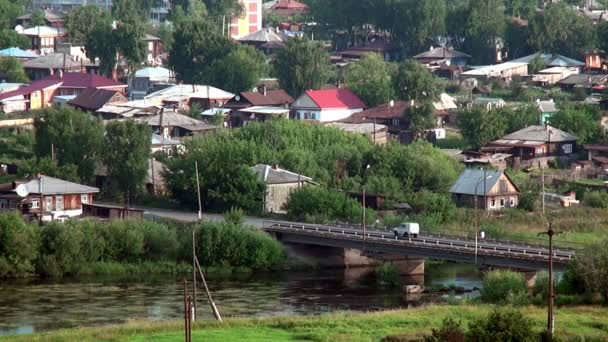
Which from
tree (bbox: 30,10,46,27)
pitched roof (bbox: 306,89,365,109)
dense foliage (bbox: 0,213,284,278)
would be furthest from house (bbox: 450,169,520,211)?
tree (bbox: 30,10,46,27)

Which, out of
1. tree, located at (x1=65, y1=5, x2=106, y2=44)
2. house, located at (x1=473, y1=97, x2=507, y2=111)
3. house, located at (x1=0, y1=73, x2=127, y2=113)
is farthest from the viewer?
tree, located at (x1=65, y1=5, x2=106, y2=44)

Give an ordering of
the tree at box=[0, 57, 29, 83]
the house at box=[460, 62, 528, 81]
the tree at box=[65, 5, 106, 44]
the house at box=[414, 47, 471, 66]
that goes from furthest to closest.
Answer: the tree at box=[65, 5, 106, 44] → the house at box=[414, 47, 471, 66] → the house at box=[460, 62, 528, 81] → the tree at box=[0, 57, 29, 83]

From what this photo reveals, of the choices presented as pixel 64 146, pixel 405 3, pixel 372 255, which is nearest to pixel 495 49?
pixel 405 3

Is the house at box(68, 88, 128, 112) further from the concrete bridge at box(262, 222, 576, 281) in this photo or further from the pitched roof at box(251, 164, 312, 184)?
the concrete bridge at box(262, 222, 576, 281)

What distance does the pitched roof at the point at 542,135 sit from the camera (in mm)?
52219

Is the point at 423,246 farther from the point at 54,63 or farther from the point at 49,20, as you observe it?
the point at 49,20

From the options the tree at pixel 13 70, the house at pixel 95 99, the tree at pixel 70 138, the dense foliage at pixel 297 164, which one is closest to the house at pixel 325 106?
the house at pixel 95 99

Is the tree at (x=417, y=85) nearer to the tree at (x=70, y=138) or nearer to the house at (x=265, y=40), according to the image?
the tree at (x=70, y=138)

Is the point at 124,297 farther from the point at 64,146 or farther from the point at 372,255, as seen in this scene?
the point at 64,146

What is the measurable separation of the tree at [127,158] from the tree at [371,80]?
16203mm

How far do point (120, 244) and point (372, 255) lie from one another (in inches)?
218

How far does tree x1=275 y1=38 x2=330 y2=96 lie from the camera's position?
63.8 m

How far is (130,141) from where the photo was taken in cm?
4612

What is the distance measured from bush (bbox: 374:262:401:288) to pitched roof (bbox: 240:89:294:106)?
2298cm
